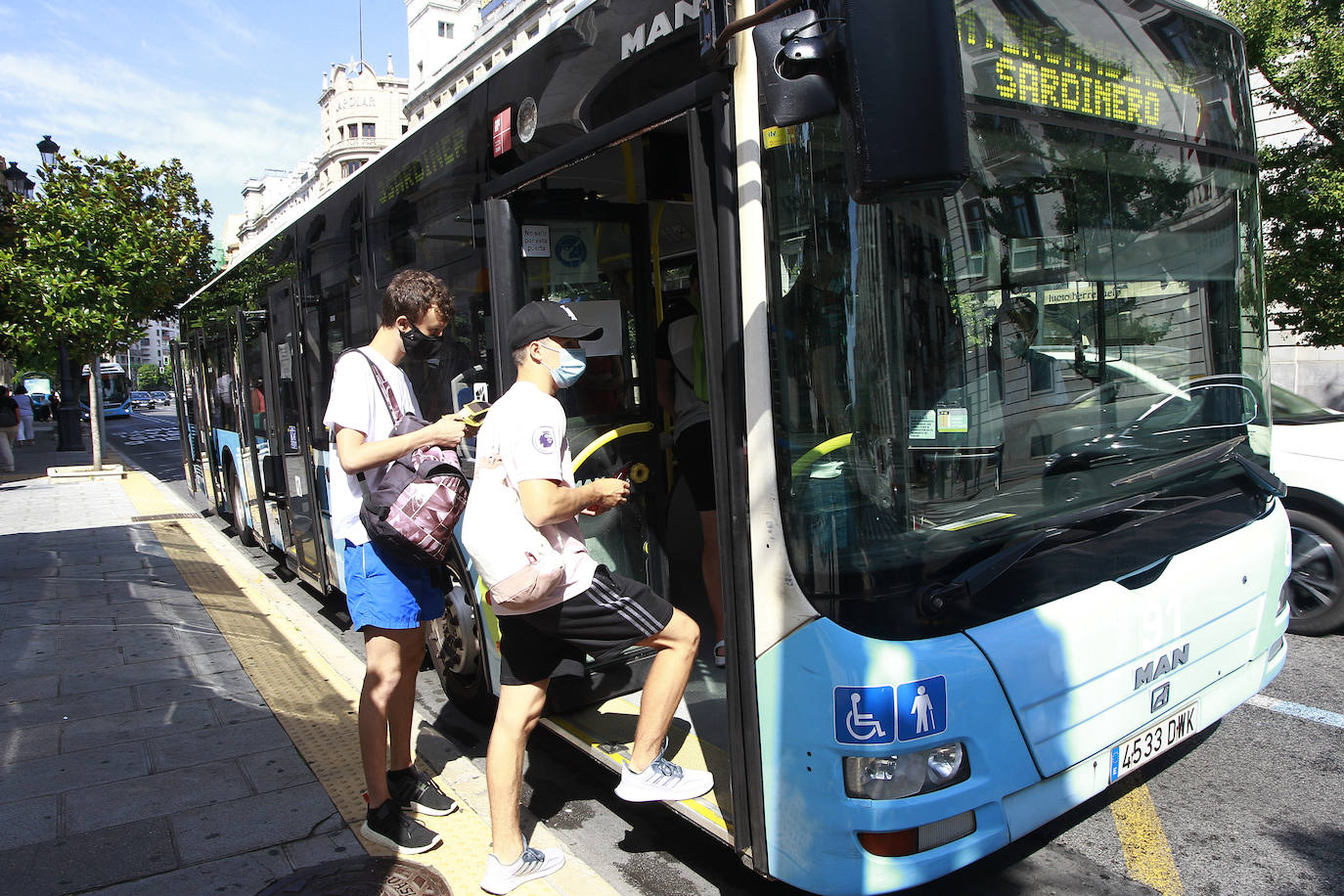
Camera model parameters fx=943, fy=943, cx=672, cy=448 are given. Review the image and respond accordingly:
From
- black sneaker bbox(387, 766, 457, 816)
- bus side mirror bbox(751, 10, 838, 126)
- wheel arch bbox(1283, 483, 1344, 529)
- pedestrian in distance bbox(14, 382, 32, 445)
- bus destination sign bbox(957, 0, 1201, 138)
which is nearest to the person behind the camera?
bus side mirror bbox(751, 10, 838, 126)

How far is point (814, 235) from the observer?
7.97 ft

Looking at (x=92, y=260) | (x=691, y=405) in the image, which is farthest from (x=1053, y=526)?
(x=92, y=260)

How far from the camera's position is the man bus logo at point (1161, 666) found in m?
2.82

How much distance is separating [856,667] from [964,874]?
130cm

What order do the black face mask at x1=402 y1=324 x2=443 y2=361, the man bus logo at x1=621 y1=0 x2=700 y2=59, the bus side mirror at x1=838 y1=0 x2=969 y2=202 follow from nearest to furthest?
the bus side mirror at x1=838 y1=0 x2=969 y2=202 → the man bus logo at x1=621 y1=0 x2=700 y2=59 → the black face mask at x1=402 y1=324 x2=443 y2=361

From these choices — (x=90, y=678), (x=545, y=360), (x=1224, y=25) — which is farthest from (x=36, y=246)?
(x=1224, y=25)

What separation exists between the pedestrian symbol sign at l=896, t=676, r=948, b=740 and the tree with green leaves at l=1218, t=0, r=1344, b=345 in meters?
8.14

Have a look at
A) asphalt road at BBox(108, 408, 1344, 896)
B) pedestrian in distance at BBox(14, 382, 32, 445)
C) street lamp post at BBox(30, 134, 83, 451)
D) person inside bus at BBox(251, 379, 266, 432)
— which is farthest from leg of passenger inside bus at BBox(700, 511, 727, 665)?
pedestrian in distance at BBox(14, 382, 32, 445)

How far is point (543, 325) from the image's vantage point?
2.92m

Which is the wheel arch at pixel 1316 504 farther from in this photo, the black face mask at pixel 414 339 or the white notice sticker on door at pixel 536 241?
the black face mask at pixel 414 339

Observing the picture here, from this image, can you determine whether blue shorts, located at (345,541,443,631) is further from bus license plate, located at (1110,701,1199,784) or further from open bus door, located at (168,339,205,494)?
open bus door, located at (168,339,205,494)

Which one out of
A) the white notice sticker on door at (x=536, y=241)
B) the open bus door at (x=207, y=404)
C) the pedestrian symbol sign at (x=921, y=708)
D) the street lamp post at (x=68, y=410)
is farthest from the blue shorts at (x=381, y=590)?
the street lamp post at (x=68, y=410)

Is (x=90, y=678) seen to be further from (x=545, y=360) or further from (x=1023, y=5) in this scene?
(x=1023, y=5)

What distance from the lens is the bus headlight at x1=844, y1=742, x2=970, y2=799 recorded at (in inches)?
→ 94.4
